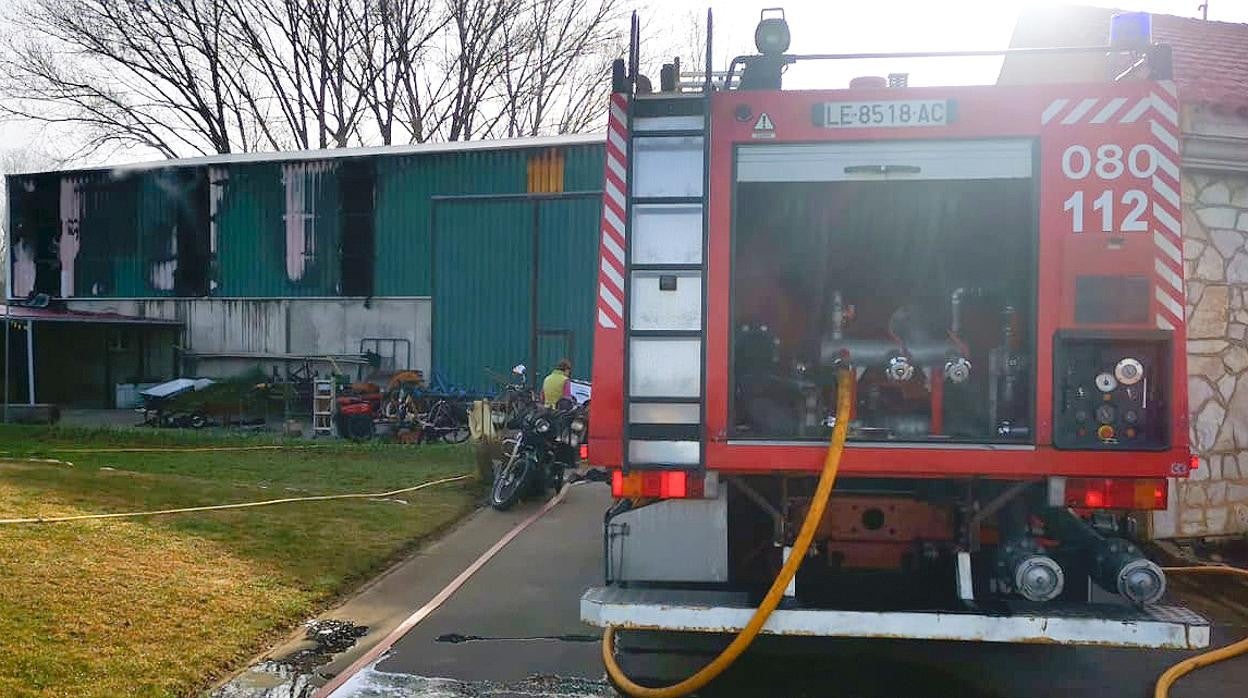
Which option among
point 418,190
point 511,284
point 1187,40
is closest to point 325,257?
point 418,190

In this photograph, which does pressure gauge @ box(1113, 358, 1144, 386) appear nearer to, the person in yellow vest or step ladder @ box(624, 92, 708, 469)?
step ladder @ box(624, 92, 708, 469)

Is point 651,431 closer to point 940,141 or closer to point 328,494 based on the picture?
point 940,141

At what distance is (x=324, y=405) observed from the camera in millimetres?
21203

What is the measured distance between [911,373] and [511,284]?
1929 centimetres

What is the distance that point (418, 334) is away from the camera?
25.1 m

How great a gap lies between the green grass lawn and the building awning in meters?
12.0

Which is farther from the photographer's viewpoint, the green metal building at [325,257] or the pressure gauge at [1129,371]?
the green metal building at [325,257]

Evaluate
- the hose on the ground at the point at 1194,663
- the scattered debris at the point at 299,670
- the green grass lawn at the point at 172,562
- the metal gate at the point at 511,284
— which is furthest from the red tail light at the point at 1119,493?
the metal gate at the point at 511,284

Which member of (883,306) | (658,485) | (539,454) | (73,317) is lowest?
(539,454)

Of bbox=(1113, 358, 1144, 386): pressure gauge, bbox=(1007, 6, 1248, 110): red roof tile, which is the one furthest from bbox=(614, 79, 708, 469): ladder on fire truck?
bbox=(1007, 6, 1248, 110): red roof tile

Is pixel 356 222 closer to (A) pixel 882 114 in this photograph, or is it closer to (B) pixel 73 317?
(B) pixel 73 317

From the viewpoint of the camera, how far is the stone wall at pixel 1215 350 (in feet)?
29.9

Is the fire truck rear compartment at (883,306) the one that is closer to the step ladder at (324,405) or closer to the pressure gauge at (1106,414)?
the pressure gauge at (1106,414)

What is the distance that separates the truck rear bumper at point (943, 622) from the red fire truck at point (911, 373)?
0.01 m
